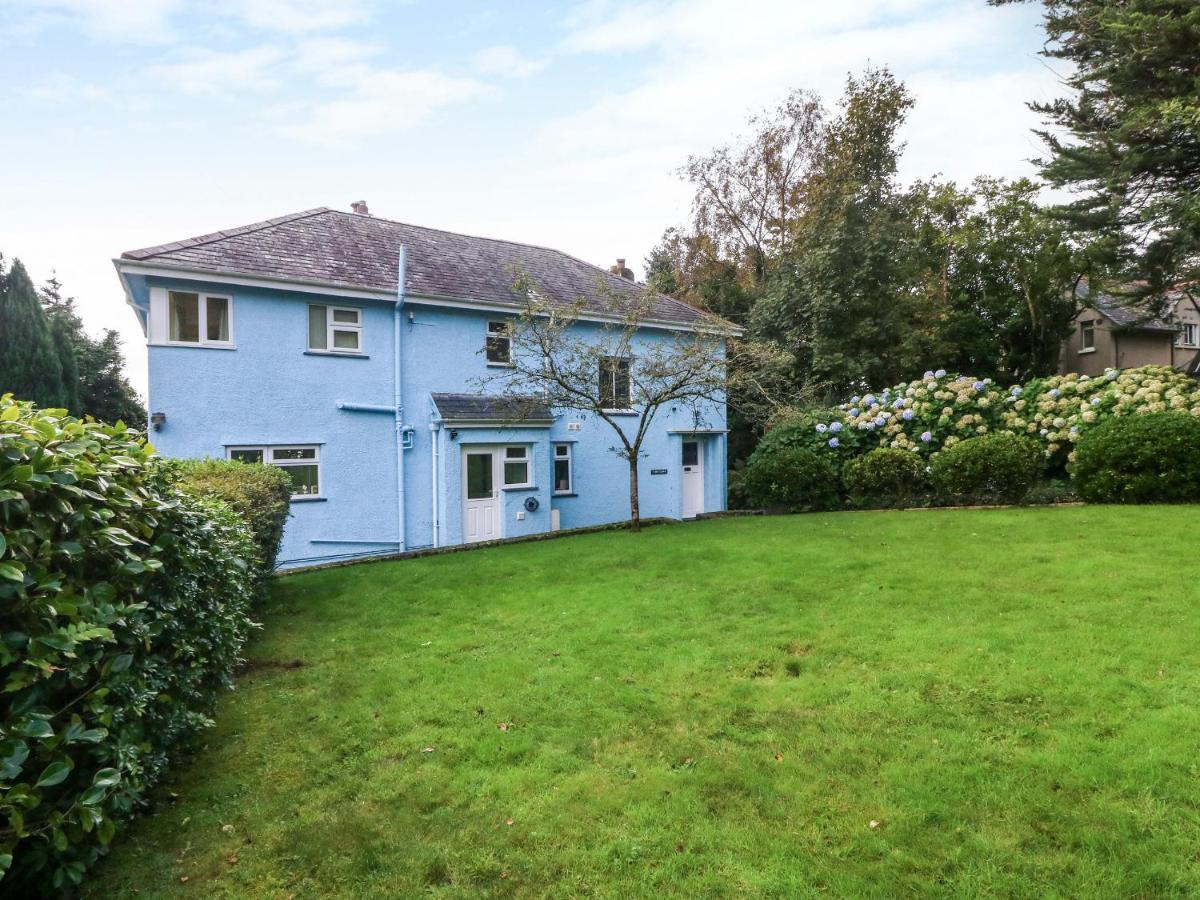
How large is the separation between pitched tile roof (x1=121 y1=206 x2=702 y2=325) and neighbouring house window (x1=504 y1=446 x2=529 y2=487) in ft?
11.9

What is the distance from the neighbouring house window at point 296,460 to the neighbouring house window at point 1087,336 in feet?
112

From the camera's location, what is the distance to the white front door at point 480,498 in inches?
583

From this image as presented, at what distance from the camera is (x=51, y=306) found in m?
33.5

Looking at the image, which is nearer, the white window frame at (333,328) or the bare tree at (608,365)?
the bare tree at (608,365)

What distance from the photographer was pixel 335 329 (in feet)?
45.7

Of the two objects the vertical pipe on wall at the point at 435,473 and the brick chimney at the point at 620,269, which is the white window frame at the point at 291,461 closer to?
the vertical pipe on wall at the point at 435,473

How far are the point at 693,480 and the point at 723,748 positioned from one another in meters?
15.8

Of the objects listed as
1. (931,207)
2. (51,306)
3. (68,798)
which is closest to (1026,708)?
(68,798)

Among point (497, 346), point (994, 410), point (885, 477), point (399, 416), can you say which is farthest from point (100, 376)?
point (994, 410)

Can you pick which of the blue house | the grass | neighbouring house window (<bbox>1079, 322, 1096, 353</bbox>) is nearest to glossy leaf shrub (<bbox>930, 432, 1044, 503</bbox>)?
the grass

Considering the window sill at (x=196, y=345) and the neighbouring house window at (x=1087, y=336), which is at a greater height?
the neighbouring house window at (x=1087, y=336)

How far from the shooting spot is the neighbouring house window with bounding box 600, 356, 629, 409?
41.6 ft

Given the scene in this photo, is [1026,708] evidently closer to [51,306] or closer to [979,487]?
[979,487]

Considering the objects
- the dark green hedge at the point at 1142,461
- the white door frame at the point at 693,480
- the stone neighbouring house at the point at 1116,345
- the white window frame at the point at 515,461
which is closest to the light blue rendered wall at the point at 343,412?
the white window frame at the point at 515,461
